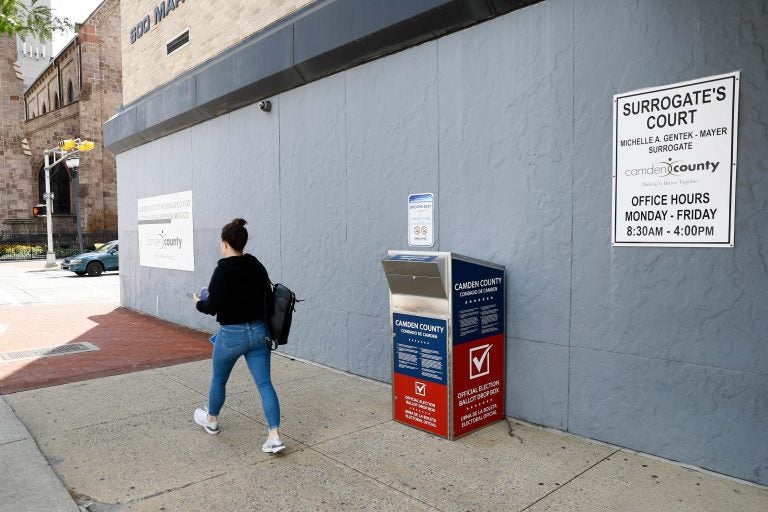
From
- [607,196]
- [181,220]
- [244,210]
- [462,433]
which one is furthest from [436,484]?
[181,220]

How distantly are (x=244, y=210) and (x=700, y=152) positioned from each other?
Answer: 6.30m

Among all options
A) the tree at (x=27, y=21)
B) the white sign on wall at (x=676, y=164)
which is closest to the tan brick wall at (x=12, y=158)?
the tree at (x=27, y=21)

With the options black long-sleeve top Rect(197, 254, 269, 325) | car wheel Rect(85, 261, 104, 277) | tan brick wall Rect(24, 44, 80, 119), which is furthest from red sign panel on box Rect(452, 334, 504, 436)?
tan brick wall Rect(24, 44, 80, 119)

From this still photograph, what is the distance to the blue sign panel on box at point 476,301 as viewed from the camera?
450 cm

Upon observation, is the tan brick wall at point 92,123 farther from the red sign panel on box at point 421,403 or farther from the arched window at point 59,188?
the red sign panel on box at point 421,403

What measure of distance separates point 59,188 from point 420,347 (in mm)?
44296

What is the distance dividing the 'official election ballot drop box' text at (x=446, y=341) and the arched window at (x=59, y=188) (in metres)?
42.5

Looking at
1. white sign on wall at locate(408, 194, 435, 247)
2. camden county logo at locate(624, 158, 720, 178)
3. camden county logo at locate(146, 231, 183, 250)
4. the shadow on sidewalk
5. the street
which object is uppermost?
camden county logo at locate(624, 158, 720, 178)

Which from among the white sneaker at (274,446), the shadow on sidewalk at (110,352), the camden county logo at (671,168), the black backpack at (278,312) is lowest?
the shadow on sidewalk at (110,352)

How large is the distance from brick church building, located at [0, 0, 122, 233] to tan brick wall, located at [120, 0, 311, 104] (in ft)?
91.8

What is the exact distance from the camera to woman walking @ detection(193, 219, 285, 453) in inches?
166

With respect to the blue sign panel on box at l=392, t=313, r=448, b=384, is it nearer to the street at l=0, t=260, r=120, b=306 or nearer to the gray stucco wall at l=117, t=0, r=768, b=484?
the gray stucco wall at l=117, t=0, r=768, b=484

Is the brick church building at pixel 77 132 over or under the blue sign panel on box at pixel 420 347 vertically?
over

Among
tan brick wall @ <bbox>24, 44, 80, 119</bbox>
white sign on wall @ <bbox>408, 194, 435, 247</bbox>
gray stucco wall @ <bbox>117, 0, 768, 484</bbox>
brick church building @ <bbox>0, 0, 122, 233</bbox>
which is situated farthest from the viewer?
tan brick wall @ <bbox>24, 44, 80, 119</bbox>
